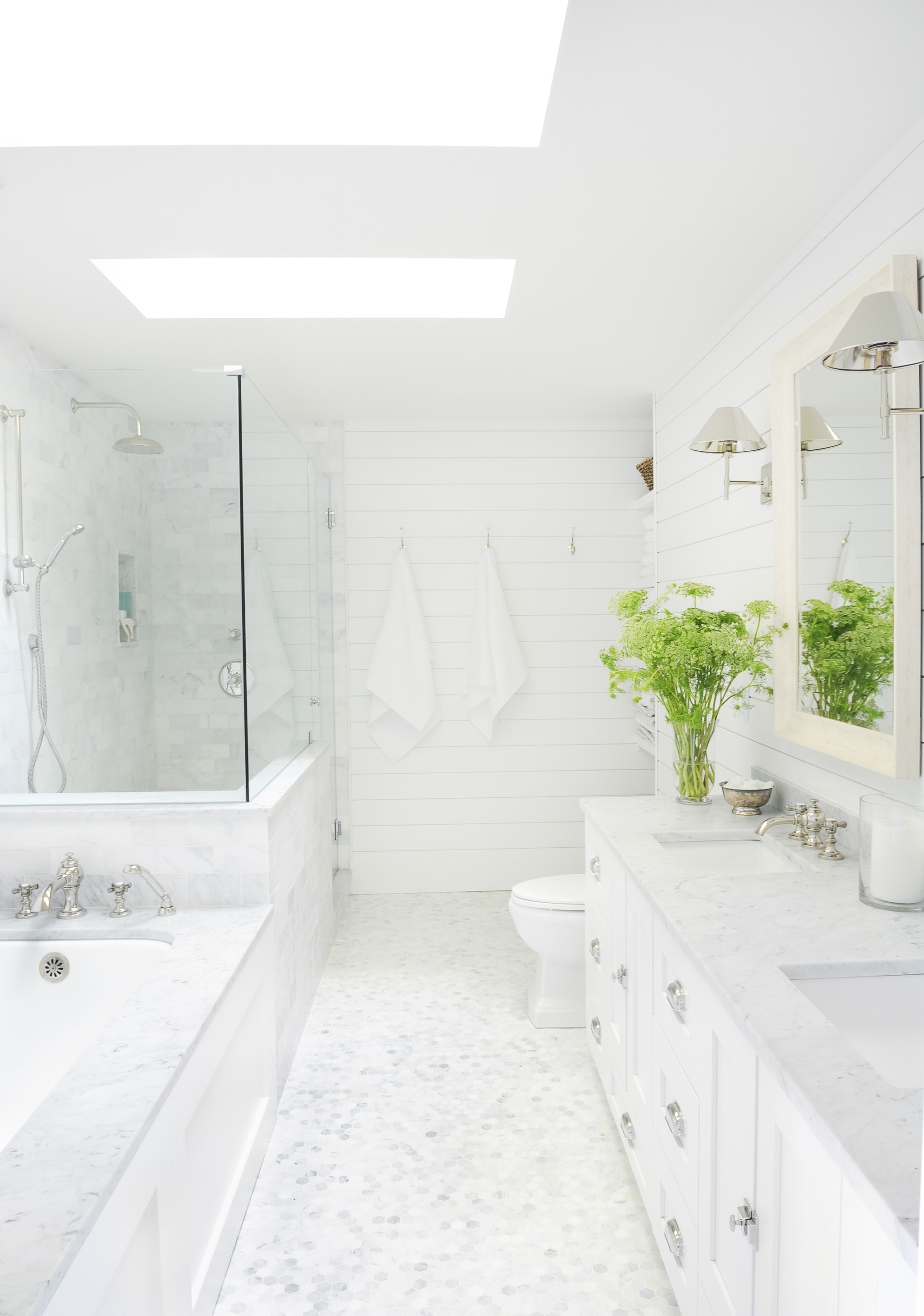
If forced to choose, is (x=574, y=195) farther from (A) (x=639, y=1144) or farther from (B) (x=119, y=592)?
(A) (x=639, y=1144)

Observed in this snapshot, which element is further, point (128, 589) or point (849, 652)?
point (128, 589)

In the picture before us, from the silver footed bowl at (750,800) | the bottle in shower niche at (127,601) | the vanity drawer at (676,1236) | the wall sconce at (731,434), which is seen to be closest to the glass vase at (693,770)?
the silver footed bowl at (750,800)

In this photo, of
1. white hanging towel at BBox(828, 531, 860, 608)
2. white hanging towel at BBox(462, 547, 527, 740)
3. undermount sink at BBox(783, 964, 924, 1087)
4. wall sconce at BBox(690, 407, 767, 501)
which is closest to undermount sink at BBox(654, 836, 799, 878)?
white hanging towel at BBox(828, 531, 860, 608)

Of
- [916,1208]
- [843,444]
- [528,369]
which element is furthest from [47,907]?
[528,369]

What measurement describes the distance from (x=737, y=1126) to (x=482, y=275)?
236cm

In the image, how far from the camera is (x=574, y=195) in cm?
196

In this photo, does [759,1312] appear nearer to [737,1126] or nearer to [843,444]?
[737,1126]

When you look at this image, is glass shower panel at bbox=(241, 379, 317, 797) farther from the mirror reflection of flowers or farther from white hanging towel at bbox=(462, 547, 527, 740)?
the mirror reflection of flowers

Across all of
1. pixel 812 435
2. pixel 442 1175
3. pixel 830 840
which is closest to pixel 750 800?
pixel 830 840

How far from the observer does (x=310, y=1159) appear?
7.07ft

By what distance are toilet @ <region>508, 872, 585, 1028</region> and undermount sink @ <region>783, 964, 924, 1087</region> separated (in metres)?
1.43

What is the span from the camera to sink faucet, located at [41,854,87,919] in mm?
2193

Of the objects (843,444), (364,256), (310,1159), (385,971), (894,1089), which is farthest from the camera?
(385,971)

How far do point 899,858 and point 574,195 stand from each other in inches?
61.5
